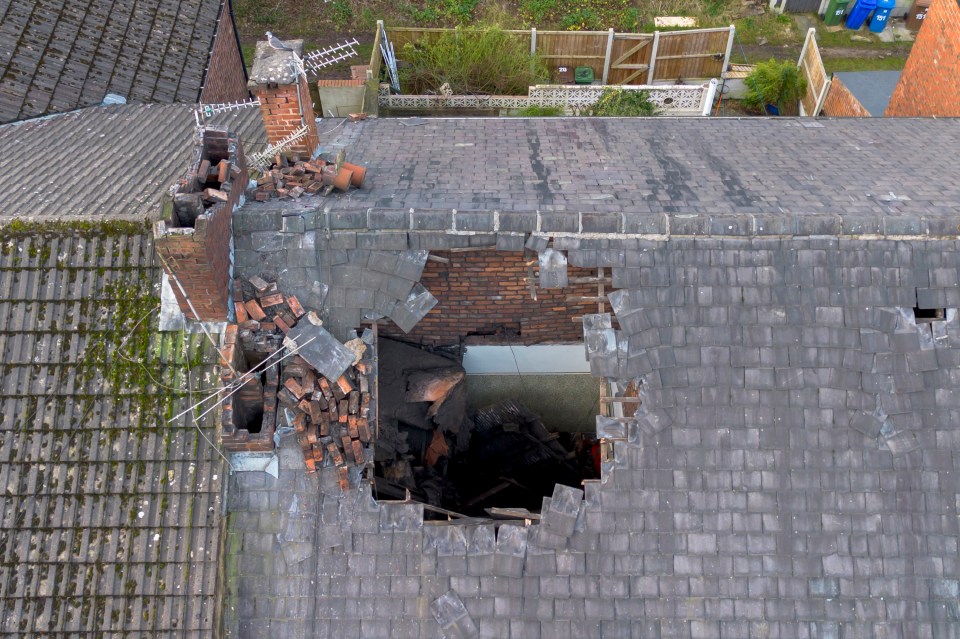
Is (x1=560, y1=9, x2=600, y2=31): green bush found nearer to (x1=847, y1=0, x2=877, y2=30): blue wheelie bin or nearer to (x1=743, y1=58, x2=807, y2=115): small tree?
(x1=743, y1=58, x2=807, y2=115): small tree

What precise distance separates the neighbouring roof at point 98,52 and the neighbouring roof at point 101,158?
0.54 meters

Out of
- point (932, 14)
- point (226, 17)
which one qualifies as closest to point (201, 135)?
point (226, 17)

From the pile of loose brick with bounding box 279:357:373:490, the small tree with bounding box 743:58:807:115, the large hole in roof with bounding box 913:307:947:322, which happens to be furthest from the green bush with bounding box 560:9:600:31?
the pile of loose brick with bounding box 279:357:373:490

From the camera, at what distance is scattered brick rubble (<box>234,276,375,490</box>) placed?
6590mm

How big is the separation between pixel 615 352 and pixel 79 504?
233 inches

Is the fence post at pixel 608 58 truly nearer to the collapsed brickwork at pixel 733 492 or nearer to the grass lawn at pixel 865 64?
the grass lawn at pixel 865 64

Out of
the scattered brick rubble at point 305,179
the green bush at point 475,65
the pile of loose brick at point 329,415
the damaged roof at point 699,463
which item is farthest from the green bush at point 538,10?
the pile of loose brick at point 329,415

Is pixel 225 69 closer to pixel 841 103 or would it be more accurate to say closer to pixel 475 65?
pixel 475 65

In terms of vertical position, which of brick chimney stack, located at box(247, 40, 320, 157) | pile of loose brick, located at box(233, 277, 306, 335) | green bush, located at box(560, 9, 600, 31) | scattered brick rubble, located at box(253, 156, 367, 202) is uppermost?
brick chimney stack, located at box(247, 40, 320, 157)

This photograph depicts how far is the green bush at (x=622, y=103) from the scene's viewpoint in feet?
54.9

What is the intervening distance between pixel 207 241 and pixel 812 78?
60.5 feet

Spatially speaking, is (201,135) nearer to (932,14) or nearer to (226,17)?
(226,17)

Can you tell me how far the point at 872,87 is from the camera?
16.5 meters

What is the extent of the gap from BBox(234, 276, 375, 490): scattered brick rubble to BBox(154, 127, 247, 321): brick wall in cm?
36
